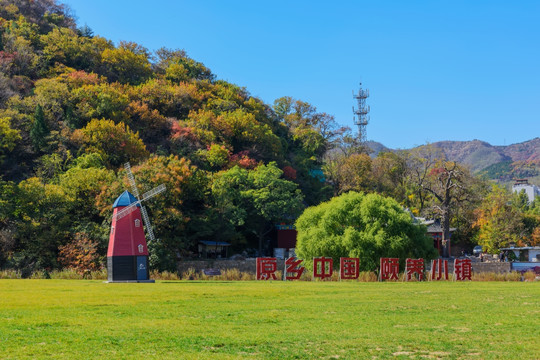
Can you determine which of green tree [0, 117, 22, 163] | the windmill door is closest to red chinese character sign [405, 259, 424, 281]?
the windmill door

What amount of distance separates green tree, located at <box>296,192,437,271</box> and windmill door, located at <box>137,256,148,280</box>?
10.3 meters

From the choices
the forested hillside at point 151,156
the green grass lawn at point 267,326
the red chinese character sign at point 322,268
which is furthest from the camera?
the forested hillside at point 151,156

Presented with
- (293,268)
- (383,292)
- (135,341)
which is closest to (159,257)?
(293,268)

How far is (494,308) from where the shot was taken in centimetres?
1695

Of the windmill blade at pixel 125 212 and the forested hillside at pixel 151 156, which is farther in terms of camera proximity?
the forested hillside at pixel 151 156

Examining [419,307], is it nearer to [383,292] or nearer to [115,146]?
[383,292]

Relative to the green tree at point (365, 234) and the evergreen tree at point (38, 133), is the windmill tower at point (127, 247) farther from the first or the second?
the evergreen tree at point (38, 133)

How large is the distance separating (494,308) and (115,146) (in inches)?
1591

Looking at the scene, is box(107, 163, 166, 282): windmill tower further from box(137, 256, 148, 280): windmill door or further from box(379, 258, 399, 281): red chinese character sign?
box(379, 258, 399, 281): red chinese character sign

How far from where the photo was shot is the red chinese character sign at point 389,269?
3281cm

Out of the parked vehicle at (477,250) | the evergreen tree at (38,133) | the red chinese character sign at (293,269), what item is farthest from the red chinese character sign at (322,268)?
the evergreen tree at (38,133)

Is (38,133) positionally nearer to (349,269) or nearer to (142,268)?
(142,268)

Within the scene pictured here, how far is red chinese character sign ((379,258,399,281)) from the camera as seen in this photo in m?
32.8

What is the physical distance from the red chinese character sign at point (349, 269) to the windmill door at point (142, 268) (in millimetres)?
10841
